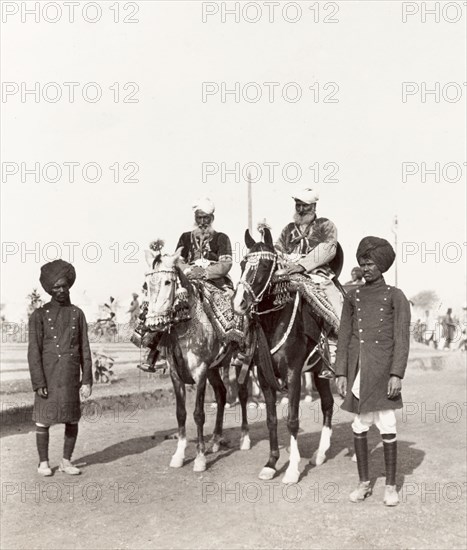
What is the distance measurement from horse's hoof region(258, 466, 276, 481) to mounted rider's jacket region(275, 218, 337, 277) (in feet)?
8.41

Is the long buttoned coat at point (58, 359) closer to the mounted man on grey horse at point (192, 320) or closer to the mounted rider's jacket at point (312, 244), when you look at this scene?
the mounted man on grey horse at point (192, 320)

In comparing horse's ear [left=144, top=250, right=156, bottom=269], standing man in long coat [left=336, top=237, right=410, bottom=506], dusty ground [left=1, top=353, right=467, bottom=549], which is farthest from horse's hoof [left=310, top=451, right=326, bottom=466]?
horse's ear [left=144, top=250, right=156, bottom=269]

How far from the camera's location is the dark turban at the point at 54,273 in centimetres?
790

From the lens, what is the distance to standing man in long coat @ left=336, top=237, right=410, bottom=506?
660 centimetres

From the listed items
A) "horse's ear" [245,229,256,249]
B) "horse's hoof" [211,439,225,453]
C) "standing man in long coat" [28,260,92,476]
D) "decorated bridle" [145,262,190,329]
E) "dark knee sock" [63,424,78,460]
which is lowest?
"horse's hoof" [211,439,225,453]

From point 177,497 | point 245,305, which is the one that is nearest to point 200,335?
point 245,305

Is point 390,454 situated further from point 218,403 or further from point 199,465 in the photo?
point 218,403

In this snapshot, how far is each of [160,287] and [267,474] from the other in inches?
102

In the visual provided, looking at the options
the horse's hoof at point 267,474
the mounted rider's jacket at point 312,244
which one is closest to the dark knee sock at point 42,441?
the horse's hoof at point 267,474

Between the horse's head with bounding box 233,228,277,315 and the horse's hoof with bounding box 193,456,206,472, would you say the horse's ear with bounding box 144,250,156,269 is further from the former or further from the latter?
the horse's hoof with bounding box 193,456,206,472

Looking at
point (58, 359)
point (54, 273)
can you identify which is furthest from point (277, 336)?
point (54, 273)

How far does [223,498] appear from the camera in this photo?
708cm

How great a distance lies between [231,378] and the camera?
559 inches

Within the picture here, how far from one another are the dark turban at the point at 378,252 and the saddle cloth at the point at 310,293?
1459 millimetres
